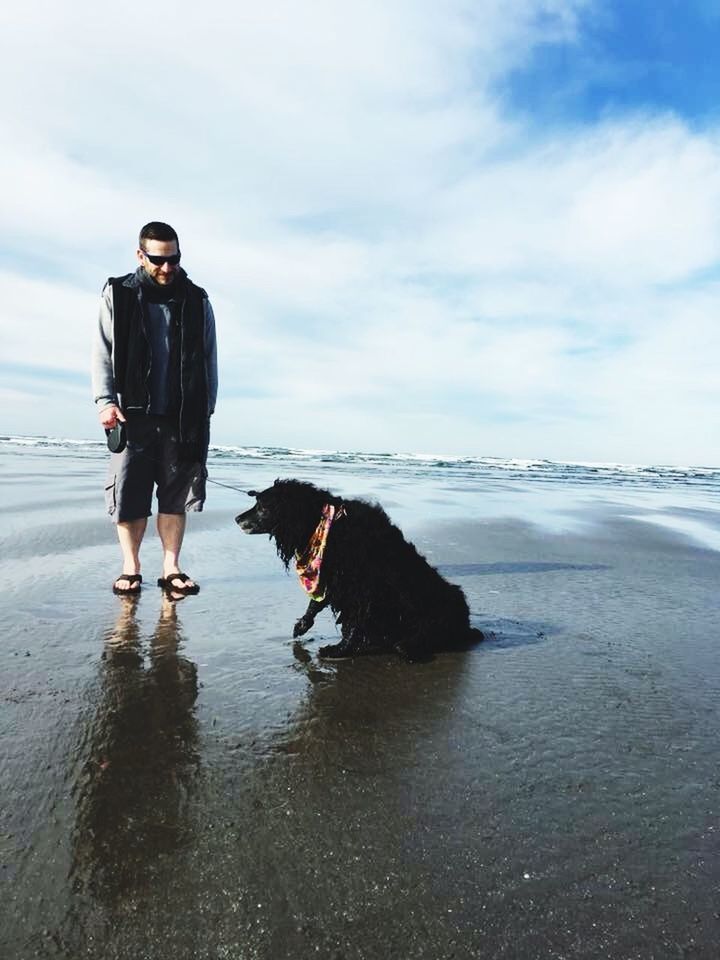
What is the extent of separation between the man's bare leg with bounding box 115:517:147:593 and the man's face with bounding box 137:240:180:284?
1.72 meters

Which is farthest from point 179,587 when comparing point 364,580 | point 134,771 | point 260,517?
point 134,771

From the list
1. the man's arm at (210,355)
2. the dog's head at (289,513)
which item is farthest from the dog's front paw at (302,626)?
the man's arm at (210,355)

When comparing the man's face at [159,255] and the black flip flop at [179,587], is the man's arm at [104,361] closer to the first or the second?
the man's face at [159,255]

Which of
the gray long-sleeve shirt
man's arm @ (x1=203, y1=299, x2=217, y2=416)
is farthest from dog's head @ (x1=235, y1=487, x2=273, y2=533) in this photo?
the gray long-sleeve shirt

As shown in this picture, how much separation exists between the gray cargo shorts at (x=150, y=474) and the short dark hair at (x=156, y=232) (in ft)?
3.97

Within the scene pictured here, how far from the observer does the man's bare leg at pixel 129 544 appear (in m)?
4.36

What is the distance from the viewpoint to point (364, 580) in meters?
3.60

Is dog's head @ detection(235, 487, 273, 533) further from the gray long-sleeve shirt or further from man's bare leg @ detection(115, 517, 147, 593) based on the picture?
the gray long-sleeve shirt

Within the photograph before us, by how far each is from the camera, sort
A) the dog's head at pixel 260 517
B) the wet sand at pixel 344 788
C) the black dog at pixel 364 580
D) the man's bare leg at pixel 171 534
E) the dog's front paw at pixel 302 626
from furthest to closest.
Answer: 1. the man's bare leg at pixel 171 534
2. the dog's head at pixel 260 517
3. the dog's front paw at pixel 302 626
4. the black dog at pixel 364 580
5. the wet sand at pixel 344 788

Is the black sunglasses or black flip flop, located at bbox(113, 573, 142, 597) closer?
the black sunglasses

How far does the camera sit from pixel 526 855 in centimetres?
170

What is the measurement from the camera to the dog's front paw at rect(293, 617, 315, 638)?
12.2 feet

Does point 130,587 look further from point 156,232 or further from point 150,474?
point 156,232

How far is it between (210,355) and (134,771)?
3.22 m
